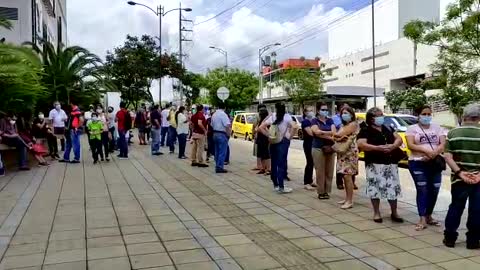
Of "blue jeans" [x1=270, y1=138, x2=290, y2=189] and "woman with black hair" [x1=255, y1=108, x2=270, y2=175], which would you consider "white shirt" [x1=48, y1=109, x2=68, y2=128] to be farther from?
"blue jeans" [x1=270, y1=138, x2=290, y2=189]

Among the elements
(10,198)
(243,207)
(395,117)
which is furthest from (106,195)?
(395,117)

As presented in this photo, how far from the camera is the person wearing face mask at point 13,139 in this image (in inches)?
481

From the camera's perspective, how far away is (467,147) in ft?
18.5

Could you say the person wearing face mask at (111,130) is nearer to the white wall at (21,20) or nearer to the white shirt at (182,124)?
the white shirt at (182,124)

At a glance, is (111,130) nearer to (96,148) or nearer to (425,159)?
(96,148)

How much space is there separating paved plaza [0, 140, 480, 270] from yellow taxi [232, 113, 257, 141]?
55.0 feet

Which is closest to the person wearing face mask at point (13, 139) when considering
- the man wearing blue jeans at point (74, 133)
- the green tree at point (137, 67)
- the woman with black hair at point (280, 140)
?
the man wearing blue jeans at point (74, 133)

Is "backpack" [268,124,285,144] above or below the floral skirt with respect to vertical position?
above

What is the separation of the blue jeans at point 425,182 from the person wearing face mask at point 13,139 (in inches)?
373

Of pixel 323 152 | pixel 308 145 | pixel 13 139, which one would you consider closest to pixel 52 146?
pixel 13 139

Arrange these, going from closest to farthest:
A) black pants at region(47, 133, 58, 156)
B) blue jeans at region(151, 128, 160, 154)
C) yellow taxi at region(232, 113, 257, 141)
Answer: black pants at region(47, 133, 58, 156) < blue jeans at region(151, 128, 160, 154) < yellow taxi at region(232, 113, 257, 141)

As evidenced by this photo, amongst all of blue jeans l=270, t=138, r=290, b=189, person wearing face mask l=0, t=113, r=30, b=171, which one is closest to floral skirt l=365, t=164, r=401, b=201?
blue jeans l=270, t=138, r=290, b=189

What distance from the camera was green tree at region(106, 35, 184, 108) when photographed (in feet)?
142

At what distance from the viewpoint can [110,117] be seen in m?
16.6
